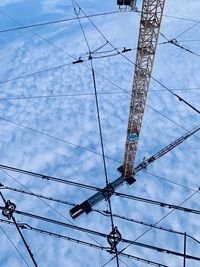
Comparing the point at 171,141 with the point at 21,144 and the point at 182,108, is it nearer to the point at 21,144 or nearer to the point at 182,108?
the point at 182,108

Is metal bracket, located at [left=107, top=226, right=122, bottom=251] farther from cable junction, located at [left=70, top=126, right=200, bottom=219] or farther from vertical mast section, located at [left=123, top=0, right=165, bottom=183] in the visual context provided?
vertical mast section, located at [left=123, top=0, right=165, bottom=183]

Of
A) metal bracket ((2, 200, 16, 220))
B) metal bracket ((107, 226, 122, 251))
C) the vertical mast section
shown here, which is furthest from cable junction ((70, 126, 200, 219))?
metal bracket ((2, 200, 16, 220))

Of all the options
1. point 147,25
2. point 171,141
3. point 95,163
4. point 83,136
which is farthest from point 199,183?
point 147,25

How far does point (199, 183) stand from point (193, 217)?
3147 mm

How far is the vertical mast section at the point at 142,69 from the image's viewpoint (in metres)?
13.6

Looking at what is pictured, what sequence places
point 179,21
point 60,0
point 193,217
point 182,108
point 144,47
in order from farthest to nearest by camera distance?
point 60,0 < point 179,21 < point 182,108 < point 193,217 < point 144,47

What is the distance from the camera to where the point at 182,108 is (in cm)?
2858

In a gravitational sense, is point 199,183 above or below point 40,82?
below

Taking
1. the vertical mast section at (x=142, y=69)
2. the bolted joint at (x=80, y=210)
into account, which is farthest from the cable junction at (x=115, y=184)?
the vertical mast section at (x=142, y=69)

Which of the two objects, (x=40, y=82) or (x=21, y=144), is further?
(x=40, y=82)

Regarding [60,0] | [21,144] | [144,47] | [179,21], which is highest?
[60,0]

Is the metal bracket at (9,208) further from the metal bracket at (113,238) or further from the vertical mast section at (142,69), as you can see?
the vertical mast section at (142,69)

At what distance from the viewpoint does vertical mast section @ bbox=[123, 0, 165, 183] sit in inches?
535

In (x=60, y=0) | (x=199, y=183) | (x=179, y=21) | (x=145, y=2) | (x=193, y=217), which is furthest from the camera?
(x=60, y=0)
